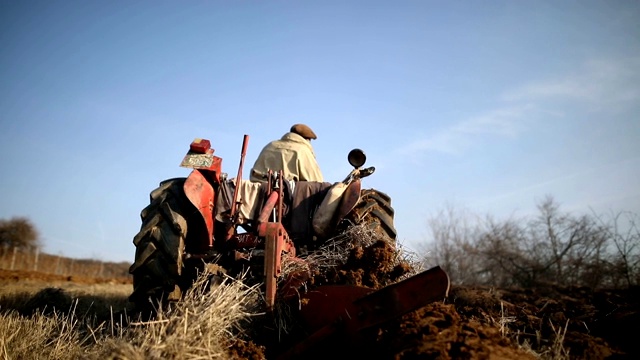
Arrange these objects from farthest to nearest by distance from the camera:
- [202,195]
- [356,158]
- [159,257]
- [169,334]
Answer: [356,158], [202,195], [159,257], [169,334]

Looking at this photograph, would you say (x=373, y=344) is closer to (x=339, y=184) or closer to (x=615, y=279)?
(x=339, y=184)

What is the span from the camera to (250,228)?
4348mm

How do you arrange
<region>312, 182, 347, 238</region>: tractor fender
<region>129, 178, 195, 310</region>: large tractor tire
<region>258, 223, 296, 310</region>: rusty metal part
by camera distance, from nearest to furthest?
<region>258, 223, 296, 310</region>: rusty metal part
<region>129, 178, 195, 310</region>: large tractor tire
<region>312, 182, 347, 238</region>: tractor fender

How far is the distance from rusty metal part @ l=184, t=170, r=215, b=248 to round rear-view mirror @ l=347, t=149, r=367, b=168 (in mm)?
1561

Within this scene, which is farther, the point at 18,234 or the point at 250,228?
the point at 18,234

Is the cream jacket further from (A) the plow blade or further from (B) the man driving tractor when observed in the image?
(A) the plow blade

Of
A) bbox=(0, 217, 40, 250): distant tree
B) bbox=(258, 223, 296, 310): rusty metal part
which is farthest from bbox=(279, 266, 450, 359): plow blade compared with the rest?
bbox=(0, 217, 40, 250): distant tree

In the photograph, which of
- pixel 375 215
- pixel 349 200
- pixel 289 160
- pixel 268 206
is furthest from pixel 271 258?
pixel 289 160

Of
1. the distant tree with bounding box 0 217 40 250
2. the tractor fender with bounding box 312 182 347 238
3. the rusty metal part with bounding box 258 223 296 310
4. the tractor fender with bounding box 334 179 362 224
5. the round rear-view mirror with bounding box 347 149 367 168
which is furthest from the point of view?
the distant tree with bounding box 0 217 40 250

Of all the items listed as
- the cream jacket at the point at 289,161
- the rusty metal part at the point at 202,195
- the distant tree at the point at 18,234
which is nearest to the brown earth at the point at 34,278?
the cream jacket at the point at 289,161

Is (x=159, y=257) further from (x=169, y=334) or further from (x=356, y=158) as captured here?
(x=356, y=158)

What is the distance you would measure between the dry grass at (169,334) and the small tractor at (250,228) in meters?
0.32

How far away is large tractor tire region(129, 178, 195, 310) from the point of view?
3551mm

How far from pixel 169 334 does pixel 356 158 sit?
3075 millimetres
